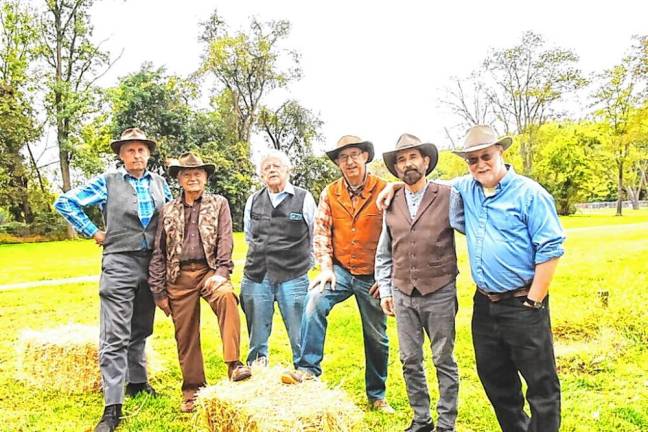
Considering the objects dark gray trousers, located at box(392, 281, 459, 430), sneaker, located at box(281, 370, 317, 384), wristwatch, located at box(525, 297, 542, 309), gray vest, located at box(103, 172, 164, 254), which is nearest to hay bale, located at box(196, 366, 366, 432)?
sneaker, located at box(281, 370, 317, 384)

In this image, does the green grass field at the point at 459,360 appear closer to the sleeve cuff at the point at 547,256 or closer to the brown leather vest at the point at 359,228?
the brown leather vest at the point at 359,228

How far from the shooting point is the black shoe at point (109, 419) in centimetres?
397

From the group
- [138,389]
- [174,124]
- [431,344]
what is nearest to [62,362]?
[138,389]

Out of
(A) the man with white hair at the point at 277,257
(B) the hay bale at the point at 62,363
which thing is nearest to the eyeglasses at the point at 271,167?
(A) the man with white hair at the point at 277,257

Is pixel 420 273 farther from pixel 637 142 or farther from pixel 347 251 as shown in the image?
Answer: pixel 637 142

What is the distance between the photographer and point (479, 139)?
3230mm

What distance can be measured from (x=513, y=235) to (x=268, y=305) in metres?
2.07

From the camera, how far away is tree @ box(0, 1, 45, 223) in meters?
26.8

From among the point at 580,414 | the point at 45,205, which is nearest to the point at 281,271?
the point at 580,414

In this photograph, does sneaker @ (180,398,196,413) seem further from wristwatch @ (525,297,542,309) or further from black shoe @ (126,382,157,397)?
wristwatch @ (525,297,542,309)

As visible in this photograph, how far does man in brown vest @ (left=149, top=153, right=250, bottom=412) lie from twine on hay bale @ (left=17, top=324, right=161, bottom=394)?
3.39 ft

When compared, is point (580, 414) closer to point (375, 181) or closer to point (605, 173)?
point (375, 181)

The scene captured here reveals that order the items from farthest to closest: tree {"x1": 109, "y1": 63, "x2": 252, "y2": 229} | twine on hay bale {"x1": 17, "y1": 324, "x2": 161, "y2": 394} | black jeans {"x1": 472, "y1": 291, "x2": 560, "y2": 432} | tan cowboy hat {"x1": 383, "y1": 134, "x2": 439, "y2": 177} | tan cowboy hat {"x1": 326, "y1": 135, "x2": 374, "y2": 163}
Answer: tree {"x1": 109, "y1": 63, "x2": 252, "y2": 229} < twine on hay bale {"x1": 17, "y1": 324, "x2": 161, "y2": 394} < tan cowboy hat {"x1": 326, "y1": 135, "x2": 374, "y2": 163} < tan cowboy hat {"x1": 383, "y1": 134, "x2": 439, "y2": 177} < black jeans {"x1": 472, "y1": 291, "x2": 560, "y2": 432}

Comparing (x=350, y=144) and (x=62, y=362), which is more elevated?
(x=350, y=144)
